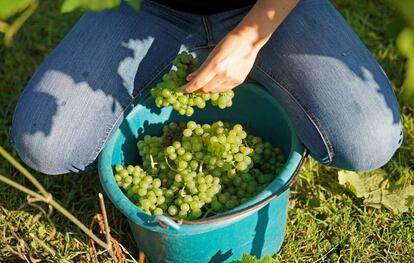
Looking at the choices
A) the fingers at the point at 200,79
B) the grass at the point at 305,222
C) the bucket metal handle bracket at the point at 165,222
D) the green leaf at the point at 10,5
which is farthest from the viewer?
the grass at the point at 305,222

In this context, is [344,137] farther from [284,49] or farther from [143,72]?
[143,72]

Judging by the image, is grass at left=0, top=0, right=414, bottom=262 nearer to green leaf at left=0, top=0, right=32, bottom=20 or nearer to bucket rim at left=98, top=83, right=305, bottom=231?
bucket rim at left=98, top=83, right=305, bottom=231

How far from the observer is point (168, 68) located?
68.8 inches

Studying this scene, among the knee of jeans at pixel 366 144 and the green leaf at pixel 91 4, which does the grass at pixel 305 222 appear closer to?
the knee of jeans at pixel 366 144

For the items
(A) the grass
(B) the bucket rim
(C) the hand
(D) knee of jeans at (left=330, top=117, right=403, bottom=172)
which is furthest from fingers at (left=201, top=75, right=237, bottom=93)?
(A) the grass

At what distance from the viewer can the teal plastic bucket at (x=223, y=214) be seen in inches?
55.3

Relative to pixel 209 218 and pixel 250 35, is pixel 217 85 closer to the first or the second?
pixel 250 35

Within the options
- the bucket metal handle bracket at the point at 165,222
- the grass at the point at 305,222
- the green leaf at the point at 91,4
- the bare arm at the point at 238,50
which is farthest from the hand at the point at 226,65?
the green leaf at the point at 91,4

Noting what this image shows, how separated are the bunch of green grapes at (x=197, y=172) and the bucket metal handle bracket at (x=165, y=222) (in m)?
0.16

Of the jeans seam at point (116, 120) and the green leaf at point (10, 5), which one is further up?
the green leaf at point (10, 5)

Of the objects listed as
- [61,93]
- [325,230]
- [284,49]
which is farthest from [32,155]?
[325,230]

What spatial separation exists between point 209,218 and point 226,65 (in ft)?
1.18

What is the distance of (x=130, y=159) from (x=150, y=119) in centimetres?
13

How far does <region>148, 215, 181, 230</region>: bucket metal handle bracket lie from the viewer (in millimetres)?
1349
